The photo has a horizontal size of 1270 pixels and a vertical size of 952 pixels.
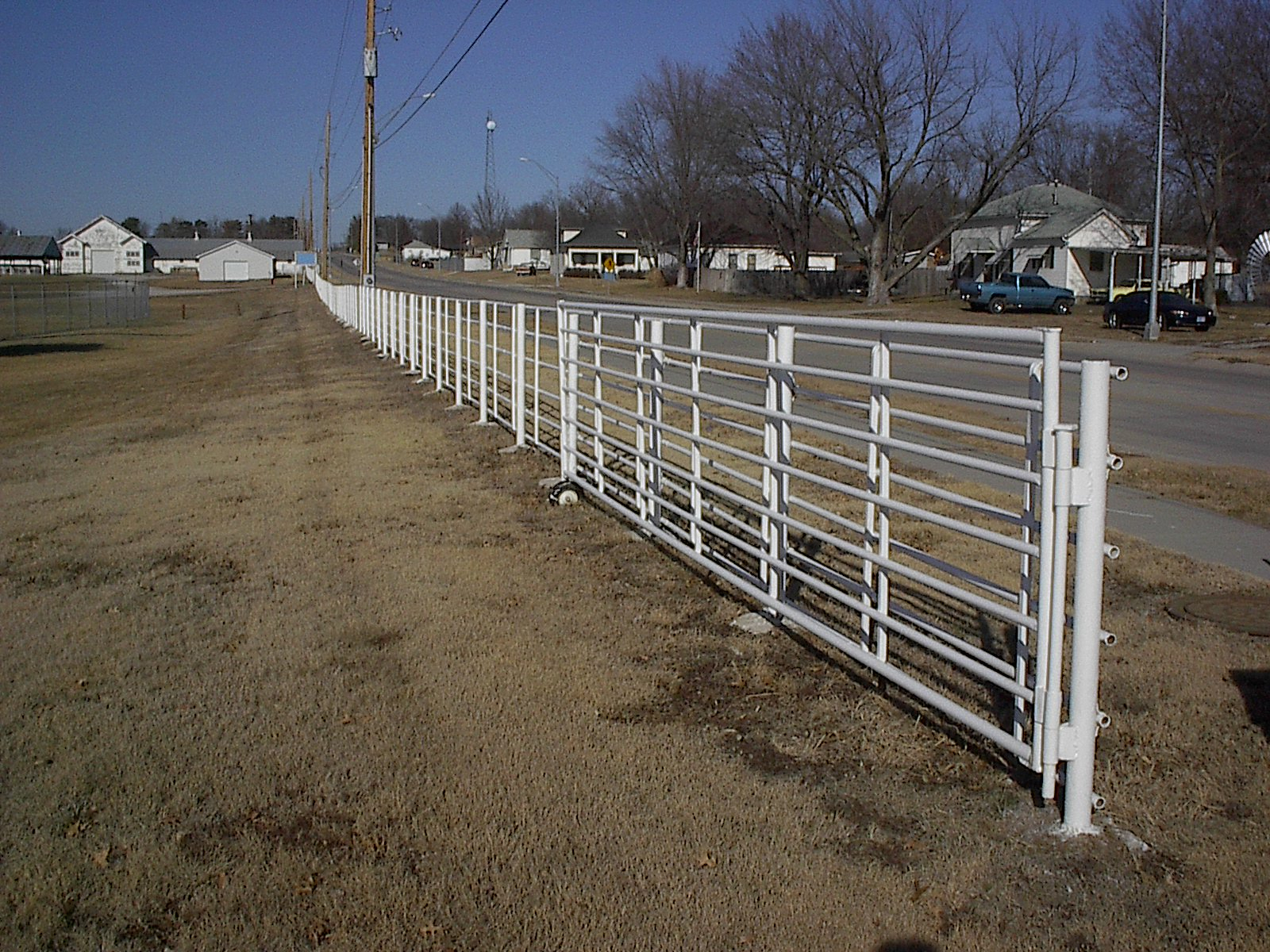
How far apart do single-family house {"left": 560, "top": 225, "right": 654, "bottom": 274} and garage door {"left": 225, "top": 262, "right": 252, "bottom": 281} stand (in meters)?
33.7

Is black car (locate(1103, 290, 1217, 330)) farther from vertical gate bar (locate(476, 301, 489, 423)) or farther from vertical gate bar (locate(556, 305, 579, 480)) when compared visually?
vertical gate bar (locate(556, 305, 579, 480))

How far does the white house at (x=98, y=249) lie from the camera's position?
14488 cm

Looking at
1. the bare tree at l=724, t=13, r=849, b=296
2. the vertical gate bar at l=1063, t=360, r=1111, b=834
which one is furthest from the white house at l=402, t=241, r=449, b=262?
the vertical gate bar at l=1063, t=360, r=1111, b=834

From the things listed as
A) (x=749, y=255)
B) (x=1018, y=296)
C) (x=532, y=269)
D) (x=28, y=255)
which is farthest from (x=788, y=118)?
(x=28, y=255)

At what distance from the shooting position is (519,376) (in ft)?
40.8

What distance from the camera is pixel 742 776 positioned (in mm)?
4465

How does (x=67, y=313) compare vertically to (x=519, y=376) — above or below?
above

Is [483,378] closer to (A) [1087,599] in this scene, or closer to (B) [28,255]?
(A) [1087,599]

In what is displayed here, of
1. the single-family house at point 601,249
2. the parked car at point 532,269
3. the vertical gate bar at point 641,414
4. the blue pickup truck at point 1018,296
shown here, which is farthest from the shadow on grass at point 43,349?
the single-family house at point 601,249

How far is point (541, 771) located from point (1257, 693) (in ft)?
9.16

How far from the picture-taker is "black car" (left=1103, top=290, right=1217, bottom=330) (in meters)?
39.2

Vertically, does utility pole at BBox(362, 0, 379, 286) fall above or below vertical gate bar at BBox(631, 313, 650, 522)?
above

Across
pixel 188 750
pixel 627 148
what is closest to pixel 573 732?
pixel 188 750

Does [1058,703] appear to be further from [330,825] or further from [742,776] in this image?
[330,825]
